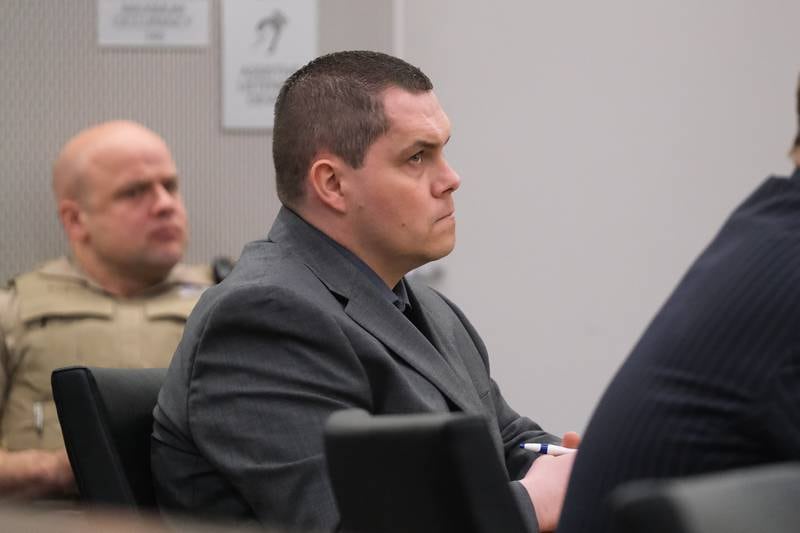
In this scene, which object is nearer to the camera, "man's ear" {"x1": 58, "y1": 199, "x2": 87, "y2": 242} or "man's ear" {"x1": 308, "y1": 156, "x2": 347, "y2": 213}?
"man's ear" {"x1": 308, "y1": 156, "x2": 347, "y2": 213}

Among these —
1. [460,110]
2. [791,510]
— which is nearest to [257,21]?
[460,110]

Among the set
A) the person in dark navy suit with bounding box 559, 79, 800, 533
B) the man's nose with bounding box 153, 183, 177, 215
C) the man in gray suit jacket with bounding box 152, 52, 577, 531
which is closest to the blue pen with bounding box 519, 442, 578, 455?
the man in gray suit jacket with bounding box 152, 52, 577, 531

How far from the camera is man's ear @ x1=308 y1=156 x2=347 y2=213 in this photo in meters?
2.19

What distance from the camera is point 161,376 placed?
2076mm

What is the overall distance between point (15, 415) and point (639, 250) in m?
2.05

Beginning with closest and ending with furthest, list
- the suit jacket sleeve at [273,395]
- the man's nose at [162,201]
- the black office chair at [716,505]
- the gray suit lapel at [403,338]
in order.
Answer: the black office chair at [716,505]
the suit jacket sleeve at [273,395]
the gray suit lapel at [403,338]
the man's nose at [162,201]

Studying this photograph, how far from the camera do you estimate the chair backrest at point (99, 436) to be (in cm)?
181

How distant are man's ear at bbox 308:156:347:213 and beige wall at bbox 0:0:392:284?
4.97 ft

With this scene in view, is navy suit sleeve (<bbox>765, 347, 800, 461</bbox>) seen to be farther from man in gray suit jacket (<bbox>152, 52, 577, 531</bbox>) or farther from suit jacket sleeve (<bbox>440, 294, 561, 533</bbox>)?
suit jacket sleeve (<bbox>440, 294, 561, 533</bbox>)

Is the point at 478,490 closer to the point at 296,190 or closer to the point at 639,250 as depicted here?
the point at 296,190

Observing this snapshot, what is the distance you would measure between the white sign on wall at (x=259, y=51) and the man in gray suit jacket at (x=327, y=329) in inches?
57.1

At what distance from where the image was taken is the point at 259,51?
3.75 meters

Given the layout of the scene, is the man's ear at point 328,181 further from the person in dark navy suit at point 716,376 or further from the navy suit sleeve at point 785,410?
the navy suit sleeve at point 785,410

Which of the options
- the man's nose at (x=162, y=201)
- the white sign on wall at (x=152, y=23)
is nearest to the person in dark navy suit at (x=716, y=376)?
the man's nose at (x=162, y=201)
